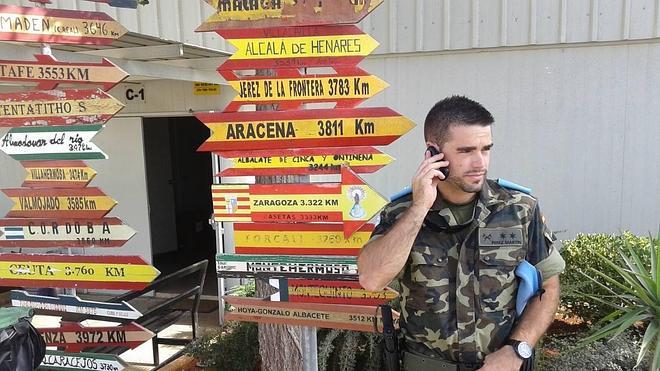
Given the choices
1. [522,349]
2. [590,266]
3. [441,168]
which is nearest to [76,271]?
[441,168]

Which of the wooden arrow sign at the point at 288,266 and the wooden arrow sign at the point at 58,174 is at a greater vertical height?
the wooden arrow sign at the point at 58,174

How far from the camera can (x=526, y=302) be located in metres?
1.79

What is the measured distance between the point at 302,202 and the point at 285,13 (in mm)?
868

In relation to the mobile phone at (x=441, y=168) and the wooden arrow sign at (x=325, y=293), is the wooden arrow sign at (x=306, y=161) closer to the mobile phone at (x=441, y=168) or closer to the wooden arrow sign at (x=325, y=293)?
the mobile phone at (x=441, y=168)

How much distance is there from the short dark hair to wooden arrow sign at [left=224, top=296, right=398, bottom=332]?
962 millimetres

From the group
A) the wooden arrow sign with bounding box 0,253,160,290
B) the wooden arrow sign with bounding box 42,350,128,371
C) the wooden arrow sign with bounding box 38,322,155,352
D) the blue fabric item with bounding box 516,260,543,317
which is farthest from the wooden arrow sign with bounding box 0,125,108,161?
the blue fabric item with bounding box 516,260,543,317

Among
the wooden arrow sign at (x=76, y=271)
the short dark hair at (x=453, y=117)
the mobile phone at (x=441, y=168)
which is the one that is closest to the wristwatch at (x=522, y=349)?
the mobile phone at (x=441, y=168)

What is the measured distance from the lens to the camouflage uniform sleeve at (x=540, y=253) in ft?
5.94

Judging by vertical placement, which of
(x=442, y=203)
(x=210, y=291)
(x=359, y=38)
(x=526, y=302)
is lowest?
(x=210, y=291)

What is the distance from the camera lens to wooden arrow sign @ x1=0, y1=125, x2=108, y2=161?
255 centimetres

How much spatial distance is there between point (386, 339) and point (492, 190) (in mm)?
713

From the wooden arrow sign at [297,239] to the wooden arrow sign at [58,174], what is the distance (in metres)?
0.91

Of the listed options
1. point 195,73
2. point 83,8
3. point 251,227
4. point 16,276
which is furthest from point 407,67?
point 16,276

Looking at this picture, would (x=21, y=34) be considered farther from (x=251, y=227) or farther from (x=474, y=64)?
(x=474, y=64)
